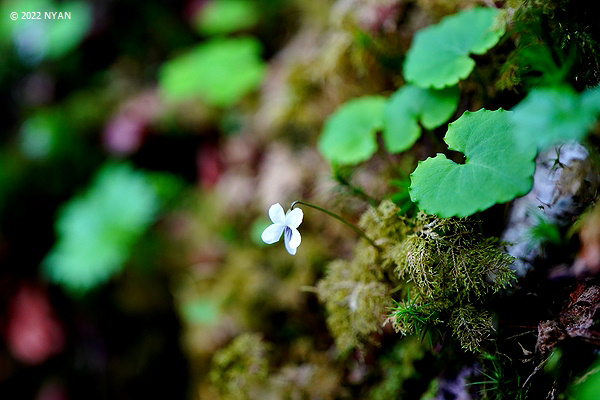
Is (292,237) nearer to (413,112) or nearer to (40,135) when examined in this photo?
(413,112)

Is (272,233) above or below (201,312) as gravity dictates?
above

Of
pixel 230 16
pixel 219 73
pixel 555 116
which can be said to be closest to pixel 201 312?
pixel 219 73

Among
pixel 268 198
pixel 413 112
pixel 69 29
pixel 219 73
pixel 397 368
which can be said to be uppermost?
pixel 69 29

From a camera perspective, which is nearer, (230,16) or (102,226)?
(102,226)

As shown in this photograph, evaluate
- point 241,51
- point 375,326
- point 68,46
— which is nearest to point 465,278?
point 375,326

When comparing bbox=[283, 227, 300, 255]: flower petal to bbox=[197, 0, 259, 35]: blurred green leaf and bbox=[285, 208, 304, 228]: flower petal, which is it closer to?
bbox=[285, 208, 304, 228]: flower petal

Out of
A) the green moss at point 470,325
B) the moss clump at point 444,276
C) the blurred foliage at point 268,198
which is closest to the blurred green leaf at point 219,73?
the blurred foliage at point 268,198

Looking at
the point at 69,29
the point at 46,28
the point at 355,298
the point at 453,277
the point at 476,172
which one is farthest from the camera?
the point at 46,28
